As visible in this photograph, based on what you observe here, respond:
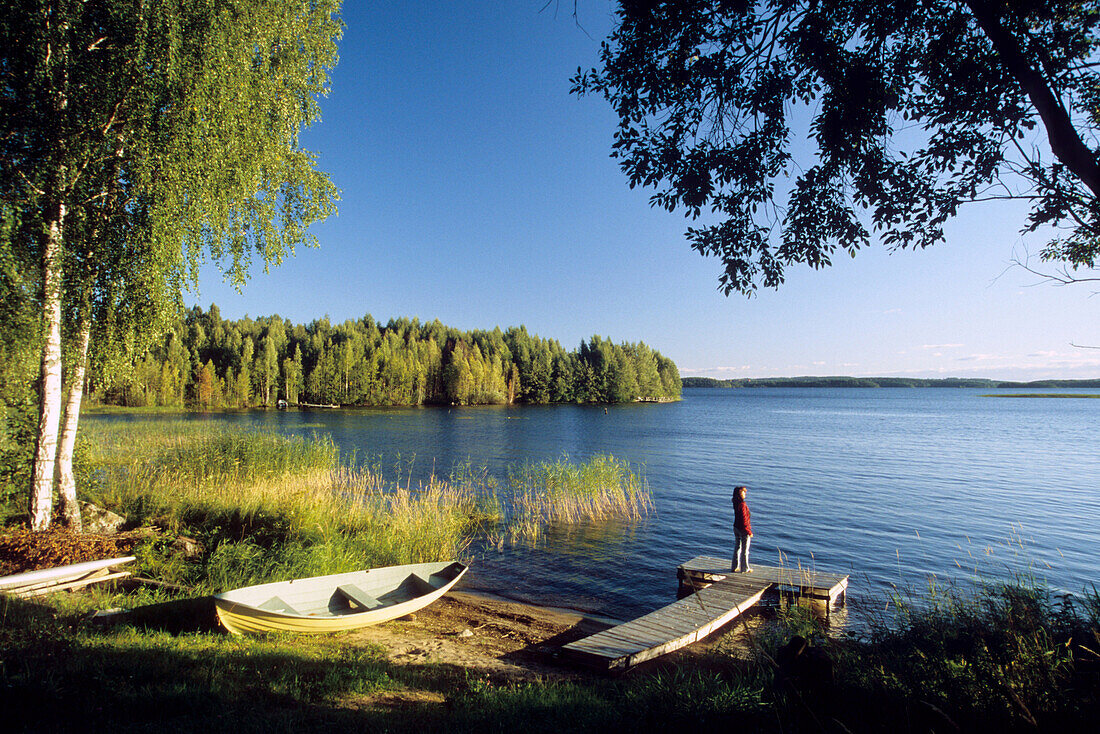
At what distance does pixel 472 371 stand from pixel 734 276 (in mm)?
109130

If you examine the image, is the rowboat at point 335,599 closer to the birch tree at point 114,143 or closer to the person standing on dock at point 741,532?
the birch tree at point 114,143

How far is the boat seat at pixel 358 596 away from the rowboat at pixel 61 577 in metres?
3.59

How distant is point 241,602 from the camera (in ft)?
25.3

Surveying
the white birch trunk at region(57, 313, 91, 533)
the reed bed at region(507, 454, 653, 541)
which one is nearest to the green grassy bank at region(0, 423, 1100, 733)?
the white birch trunk at region(57, 313, 91, 533)

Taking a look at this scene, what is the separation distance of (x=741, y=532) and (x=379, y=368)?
338 feet

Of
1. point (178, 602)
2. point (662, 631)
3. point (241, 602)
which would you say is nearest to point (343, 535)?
point (178, 602)

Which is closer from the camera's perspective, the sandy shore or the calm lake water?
the sandy shore

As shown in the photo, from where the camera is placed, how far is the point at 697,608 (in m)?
10.4

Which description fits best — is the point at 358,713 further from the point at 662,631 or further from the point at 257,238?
the point at 257,238

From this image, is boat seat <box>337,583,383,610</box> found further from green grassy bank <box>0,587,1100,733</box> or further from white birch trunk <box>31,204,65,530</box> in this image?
white birch trunk <box>31,204,65,530</box>

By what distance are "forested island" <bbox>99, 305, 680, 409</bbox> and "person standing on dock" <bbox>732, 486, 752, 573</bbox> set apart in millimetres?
70618

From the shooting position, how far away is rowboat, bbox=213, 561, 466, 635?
25.4 feet

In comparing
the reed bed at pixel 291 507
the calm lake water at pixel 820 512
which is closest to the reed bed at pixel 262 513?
the reed bed at pixel 291 507

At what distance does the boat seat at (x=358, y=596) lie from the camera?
31.1ft
